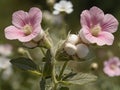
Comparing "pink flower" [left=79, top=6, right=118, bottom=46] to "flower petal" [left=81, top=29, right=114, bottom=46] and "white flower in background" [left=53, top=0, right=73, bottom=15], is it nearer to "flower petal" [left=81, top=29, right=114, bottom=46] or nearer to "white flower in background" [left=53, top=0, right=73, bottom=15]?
"flower petal" [left=81, top=29, right=114, bottom=46]

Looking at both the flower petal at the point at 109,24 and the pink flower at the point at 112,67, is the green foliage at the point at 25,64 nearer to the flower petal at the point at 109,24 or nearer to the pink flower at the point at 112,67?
the flower petal at the point at 109,24

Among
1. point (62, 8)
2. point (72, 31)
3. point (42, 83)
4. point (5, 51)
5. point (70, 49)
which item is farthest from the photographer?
point (72, 31)

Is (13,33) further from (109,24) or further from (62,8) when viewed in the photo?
(62,8)

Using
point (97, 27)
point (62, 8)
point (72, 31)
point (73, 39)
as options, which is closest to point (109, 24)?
point (97, 27)

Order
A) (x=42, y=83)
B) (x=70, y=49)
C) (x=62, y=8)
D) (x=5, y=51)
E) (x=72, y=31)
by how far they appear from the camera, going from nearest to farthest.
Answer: (x=70, y=49)
(x=42, y=83)
(x=62, y=8)
(x=5, y=51)
(x=72, y=31)

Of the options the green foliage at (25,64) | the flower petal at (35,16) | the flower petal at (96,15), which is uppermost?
the flower petal at (35,16)

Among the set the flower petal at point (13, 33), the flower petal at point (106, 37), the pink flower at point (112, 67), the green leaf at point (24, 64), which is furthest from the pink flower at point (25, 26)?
the pink flower at point (112, 67)

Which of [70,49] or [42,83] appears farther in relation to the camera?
[42,83]
